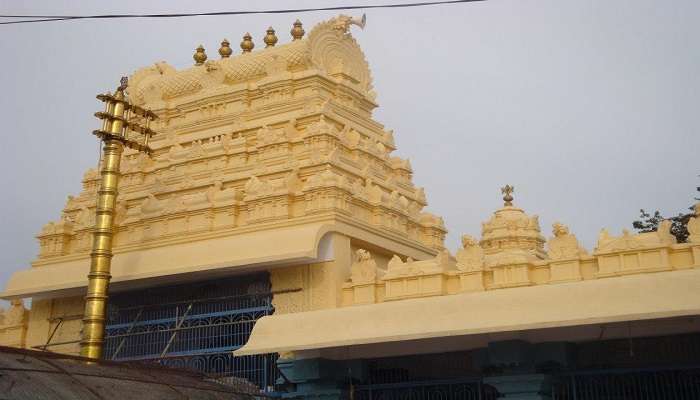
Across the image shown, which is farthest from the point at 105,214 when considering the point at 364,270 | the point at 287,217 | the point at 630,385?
the point at 630,385

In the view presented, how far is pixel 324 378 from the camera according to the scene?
639 inches

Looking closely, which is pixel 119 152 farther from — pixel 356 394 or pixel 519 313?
pixel 519 313

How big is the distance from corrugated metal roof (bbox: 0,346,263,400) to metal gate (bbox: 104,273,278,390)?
1.28m

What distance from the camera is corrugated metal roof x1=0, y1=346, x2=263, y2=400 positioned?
11.2 m

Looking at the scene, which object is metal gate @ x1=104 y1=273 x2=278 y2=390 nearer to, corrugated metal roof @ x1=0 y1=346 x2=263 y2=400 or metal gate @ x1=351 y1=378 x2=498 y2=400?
corrugated metal roof @ x1=0 y1=346 x2=263 y2=400

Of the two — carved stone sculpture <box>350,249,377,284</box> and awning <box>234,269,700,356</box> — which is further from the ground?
carved stone sculpture <box>350,249,377,284</box>

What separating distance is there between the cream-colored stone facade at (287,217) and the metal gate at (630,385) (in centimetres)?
161

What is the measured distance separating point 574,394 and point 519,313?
1735mm

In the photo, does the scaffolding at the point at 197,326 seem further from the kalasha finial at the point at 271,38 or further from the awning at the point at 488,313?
the kalasha finial at the point at 271,38

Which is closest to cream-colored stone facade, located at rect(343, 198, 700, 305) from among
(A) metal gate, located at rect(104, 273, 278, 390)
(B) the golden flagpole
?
(A) metal gate, located at rect(104, 273, 278, 390)

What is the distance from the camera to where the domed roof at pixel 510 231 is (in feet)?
78.0

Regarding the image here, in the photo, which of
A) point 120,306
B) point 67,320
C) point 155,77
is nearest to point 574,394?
Answer: point 120,306

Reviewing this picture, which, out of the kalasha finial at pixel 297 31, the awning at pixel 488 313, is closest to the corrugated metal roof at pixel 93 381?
the awning at pixel 488 313

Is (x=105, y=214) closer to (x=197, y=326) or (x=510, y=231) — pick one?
(x=197, y=326)
